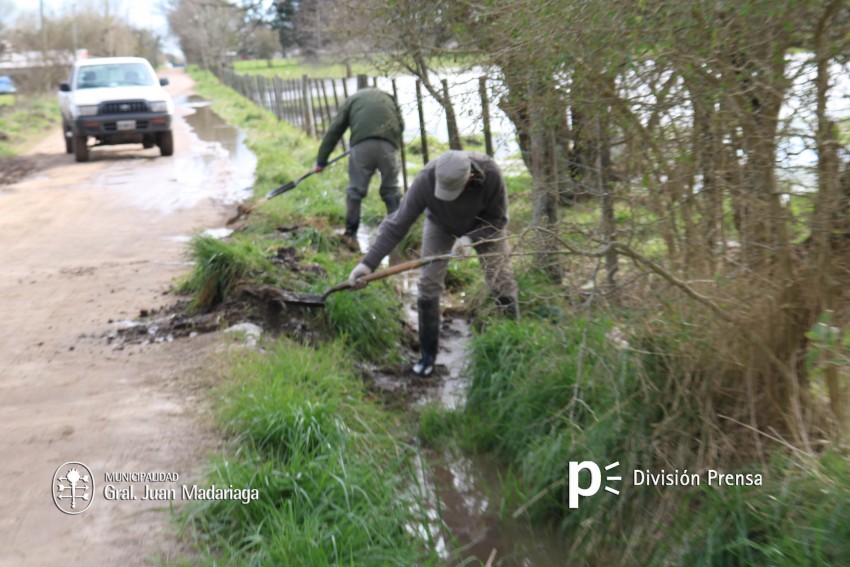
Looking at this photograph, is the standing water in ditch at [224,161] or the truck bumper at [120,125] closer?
the standing water in ditch at [224,161]

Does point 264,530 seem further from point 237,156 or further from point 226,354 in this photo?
point 237,156

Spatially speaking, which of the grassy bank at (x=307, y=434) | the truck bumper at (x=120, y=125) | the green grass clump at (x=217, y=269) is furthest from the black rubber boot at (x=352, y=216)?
the truck bumper at (x=120, y=125)

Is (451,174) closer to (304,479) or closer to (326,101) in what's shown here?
(304,479)

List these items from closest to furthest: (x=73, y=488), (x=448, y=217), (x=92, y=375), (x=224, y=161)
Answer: (x=73, y=488) < (x=92, y=375) < (x=448, y=217) < (x=224, y=161)

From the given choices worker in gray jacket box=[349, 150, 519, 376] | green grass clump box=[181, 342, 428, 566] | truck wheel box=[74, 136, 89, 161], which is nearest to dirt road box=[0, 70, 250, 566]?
green grass clump box=[181, 342, 428, 566]

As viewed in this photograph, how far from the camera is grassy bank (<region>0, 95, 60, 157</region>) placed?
856 inches

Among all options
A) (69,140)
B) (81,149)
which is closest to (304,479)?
(81,149)

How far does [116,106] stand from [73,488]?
1443cm

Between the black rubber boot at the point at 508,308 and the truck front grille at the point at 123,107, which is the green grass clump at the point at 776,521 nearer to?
the black rubber boot at the point at 508,308

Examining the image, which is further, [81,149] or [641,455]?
[81,149]

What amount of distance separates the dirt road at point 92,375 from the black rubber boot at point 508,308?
197cm

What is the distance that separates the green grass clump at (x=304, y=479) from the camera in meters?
3.92

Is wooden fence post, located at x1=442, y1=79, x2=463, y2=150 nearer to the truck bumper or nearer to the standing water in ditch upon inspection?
the standing water in ditch

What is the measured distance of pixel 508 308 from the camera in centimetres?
659
